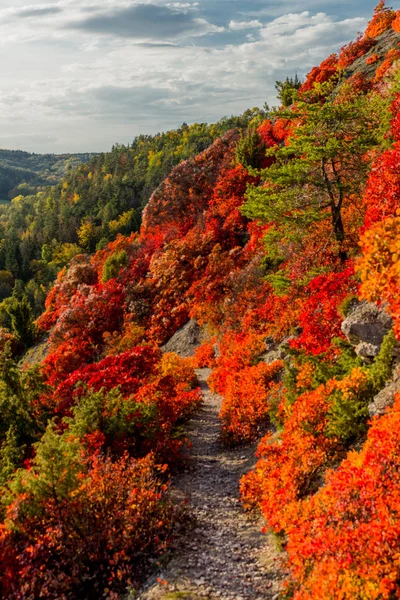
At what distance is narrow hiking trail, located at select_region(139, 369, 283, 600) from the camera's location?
896 cm

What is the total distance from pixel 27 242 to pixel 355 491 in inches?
4492

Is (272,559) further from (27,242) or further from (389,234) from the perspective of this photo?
(27,242)

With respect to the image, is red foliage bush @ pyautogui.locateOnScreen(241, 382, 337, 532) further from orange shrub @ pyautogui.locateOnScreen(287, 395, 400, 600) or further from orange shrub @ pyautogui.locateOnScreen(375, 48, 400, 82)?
orange shrub @ pyautogui.locateOnScreen(375, 48, 400, 82)

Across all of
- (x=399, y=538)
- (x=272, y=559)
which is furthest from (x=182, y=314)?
(x=399, y=538)

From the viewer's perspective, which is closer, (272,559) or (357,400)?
(272,559)

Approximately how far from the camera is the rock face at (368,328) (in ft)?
42.9

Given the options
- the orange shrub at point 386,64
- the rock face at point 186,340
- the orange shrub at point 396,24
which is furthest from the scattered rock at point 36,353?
the orange shrub at point 396,24

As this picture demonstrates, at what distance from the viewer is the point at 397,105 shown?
17156 mm

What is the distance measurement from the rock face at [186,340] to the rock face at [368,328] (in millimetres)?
19077

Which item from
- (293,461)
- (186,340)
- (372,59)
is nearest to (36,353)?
(186,340)

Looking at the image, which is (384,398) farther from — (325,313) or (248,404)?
(248,404)

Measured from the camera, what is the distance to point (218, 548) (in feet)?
35.0

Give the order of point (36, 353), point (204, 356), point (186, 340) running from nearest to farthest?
point (204, 356)
point (186, 340)
point (36, 353)

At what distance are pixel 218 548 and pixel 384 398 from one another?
19.3 feet
